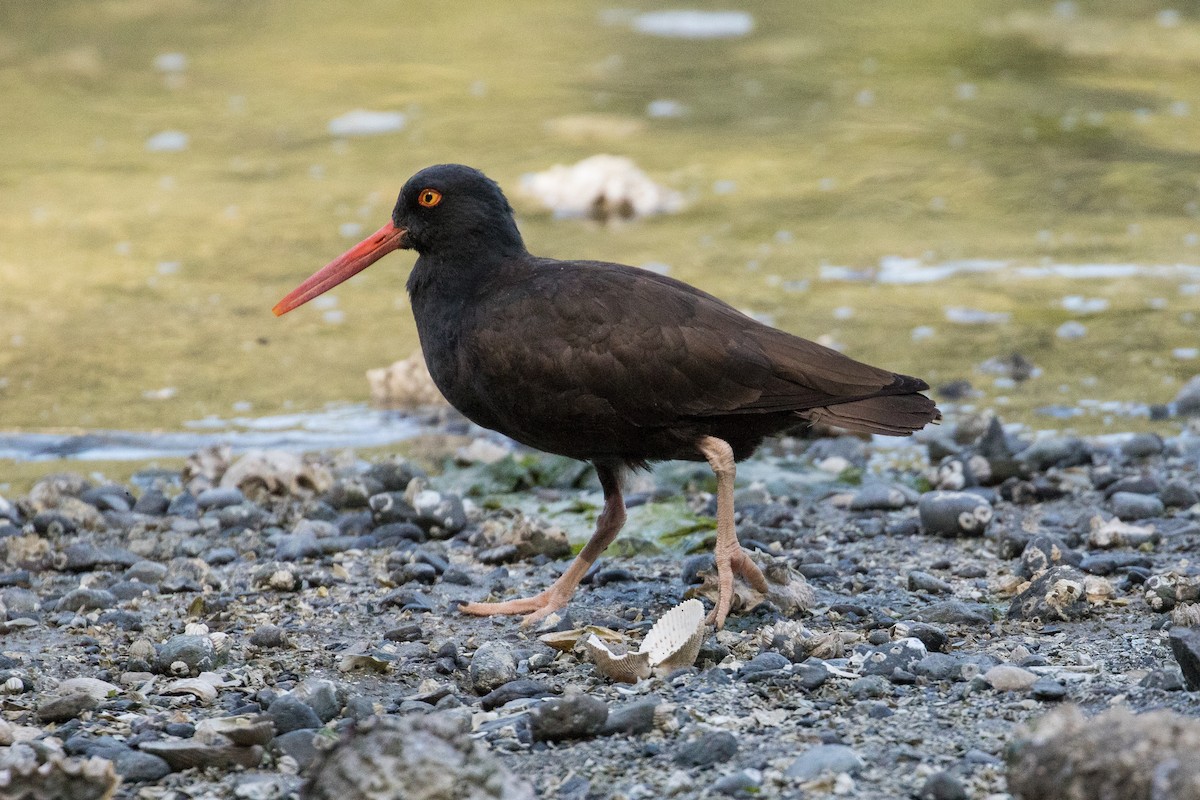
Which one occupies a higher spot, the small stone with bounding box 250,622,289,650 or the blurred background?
the blurred background

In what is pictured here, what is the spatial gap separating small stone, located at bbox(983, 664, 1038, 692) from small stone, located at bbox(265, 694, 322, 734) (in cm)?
158

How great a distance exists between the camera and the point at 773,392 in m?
4.41

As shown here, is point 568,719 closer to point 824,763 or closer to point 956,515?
point 824,763

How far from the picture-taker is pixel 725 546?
14.3 ft

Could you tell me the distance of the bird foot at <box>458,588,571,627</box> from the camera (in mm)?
4469

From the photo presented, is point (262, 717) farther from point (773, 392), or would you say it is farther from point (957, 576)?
point (957, 576)

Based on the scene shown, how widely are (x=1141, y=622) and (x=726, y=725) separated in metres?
1.42

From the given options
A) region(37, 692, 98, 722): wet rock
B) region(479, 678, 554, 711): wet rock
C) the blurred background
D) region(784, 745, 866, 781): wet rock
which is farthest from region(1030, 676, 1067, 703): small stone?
the blurred background

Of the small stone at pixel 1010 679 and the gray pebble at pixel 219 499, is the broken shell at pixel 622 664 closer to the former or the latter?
the small stone at pixel 1010 679

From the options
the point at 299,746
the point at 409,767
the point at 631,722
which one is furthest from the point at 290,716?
the point at 409,767

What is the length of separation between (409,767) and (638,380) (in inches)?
79.0

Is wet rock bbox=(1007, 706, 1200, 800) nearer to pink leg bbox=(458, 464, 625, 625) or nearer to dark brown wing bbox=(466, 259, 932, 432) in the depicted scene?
dark brown wing bbox=(466, 259, 932, 432)

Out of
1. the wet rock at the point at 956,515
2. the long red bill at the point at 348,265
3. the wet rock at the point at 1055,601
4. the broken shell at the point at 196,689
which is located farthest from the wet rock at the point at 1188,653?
the long red bill at the point at 348,265

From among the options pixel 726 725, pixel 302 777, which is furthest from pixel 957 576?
pixel 302 777
